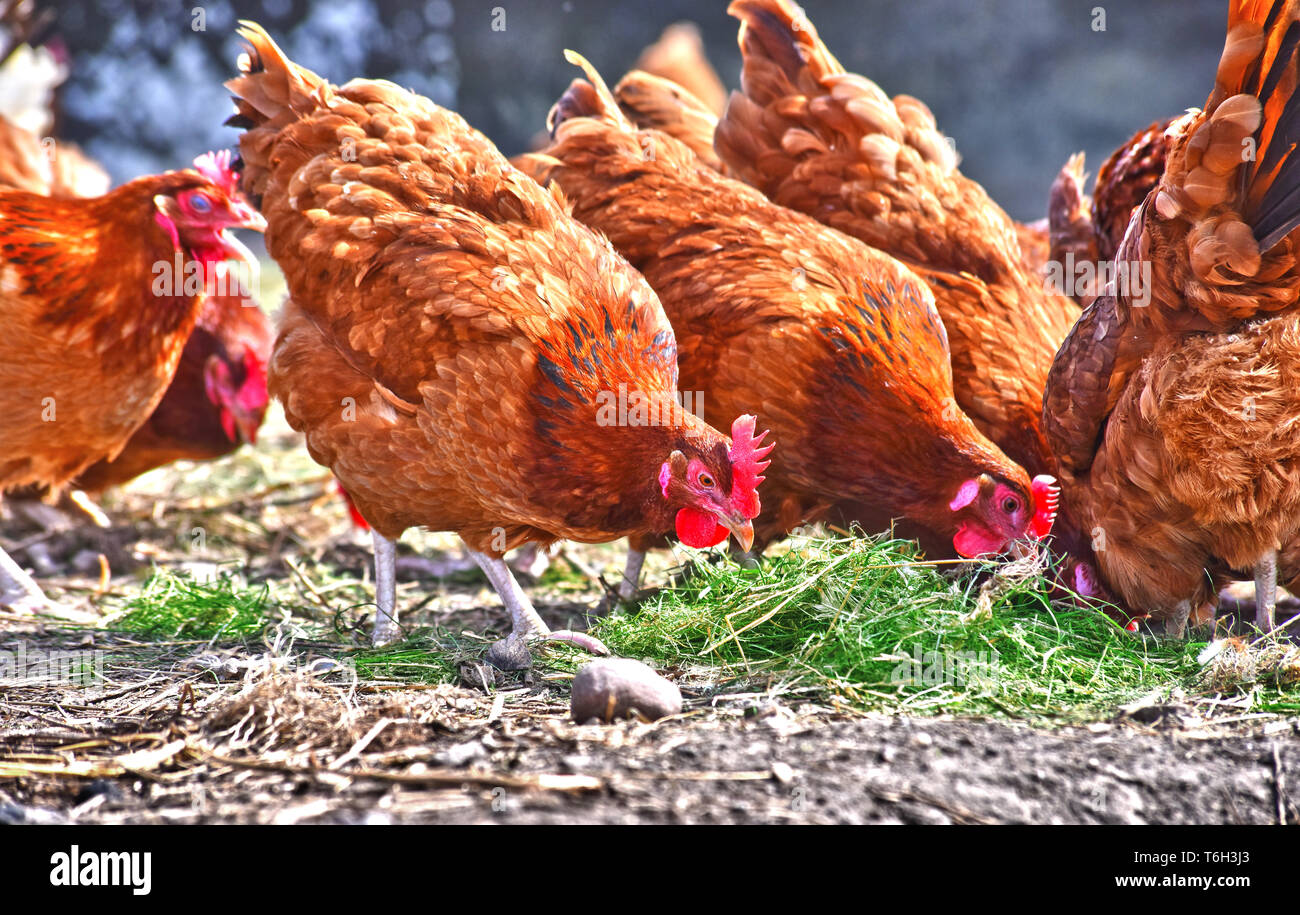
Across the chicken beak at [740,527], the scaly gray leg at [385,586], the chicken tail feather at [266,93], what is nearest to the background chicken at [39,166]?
the chicken tail feather at [266,93]

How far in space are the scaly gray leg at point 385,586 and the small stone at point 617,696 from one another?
0.96 metres

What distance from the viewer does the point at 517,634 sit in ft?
9.96

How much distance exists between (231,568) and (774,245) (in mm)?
2363

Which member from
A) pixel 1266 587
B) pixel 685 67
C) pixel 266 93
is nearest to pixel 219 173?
pixel 266 93

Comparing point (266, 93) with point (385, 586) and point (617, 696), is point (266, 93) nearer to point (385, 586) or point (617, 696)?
point (385, 586)

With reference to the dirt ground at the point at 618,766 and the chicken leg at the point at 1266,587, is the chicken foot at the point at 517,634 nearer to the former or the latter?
the dirt ground at the point at 618,766

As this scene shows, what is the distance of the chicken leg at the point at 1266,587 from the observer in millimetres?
2844

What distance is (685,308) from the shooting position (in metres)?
3.34

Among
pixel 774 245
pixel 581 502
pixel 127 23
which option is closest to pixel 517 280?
pixel 581 502

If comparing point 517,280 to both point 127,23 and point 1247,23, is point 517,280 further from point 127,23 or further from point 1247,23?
point 127,23

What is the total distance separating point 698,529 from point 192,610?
1731mm

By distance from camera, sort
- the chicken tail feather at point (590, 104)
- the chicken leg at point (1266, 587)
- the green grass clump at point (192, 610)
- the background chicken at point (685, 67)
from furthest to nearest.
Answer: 1. the background chicken at point (685, 67)
2. the chicken tail feather at point (590, 104)
3. the green grass clump at point (192, 610)
4. the chicken leg at point (1266, 587)

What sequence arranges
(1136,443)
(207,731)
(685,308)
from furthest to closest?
1. (685,308)
2. (1136,443)
3. (207,731)
